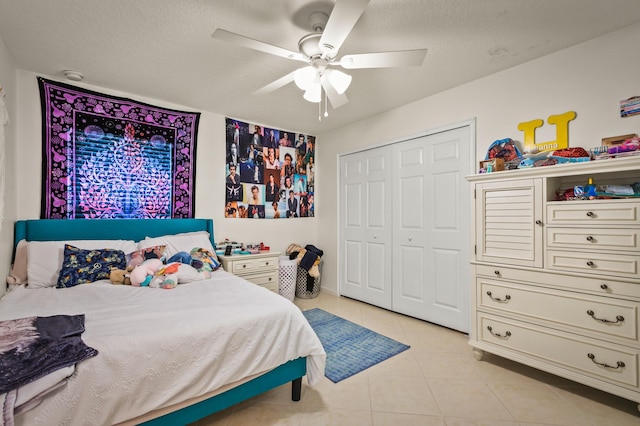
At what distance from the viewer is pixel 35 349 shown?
3.91ft

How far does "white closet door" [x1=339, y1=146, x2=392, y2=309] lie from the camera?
3.64 m

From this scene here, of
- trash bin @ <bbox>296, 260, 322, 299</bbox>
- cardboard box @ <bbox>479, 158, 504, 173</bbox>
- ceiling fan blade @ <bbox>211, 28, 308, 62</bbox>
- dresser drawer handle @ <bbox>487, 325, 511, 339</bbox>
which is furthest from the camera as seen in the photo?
trash bin @ <bbox>296, 260, 322, 299</bbox>

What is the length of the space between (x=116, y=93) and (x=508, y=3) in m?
3.46

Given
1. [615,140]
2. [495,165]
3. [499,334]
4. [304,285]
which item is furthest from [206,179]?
[615,140]

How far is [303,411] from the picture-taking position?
1.77 metres

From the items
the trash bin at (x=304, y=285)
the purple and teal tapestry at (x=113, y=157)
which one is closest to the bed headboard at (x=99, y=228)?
the purple and teal tapestry at (x=113, y=157)

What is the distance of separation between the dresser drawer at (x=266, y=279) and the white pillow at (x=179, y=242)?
587mm

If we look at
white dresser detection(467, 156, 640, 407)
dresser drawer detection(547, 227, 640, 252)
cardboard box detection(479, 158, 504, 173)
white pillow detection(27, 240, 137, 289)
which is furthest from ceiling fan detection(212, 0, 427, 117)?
white pillow detection(27, 240, 137, 289)

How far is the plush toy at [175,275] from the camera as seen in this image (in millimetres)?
2273

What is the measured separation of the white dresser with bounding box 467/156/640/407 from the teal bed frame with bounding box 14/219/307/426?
62.0 inches

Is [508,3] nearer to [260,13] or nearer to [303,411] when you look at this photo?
A: [260,13]

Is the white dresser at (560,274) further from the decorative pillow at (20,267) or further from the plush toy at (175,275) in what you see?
the decorative pillow at (20,267)

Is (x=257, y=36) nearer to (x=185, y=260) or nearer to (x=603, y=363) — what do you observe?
(x=185, y=260)

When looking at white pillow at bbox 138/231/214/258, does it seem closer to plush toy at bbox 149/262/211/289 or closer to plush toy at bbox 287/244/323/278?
plush toy at bbox 149/262/211/289
